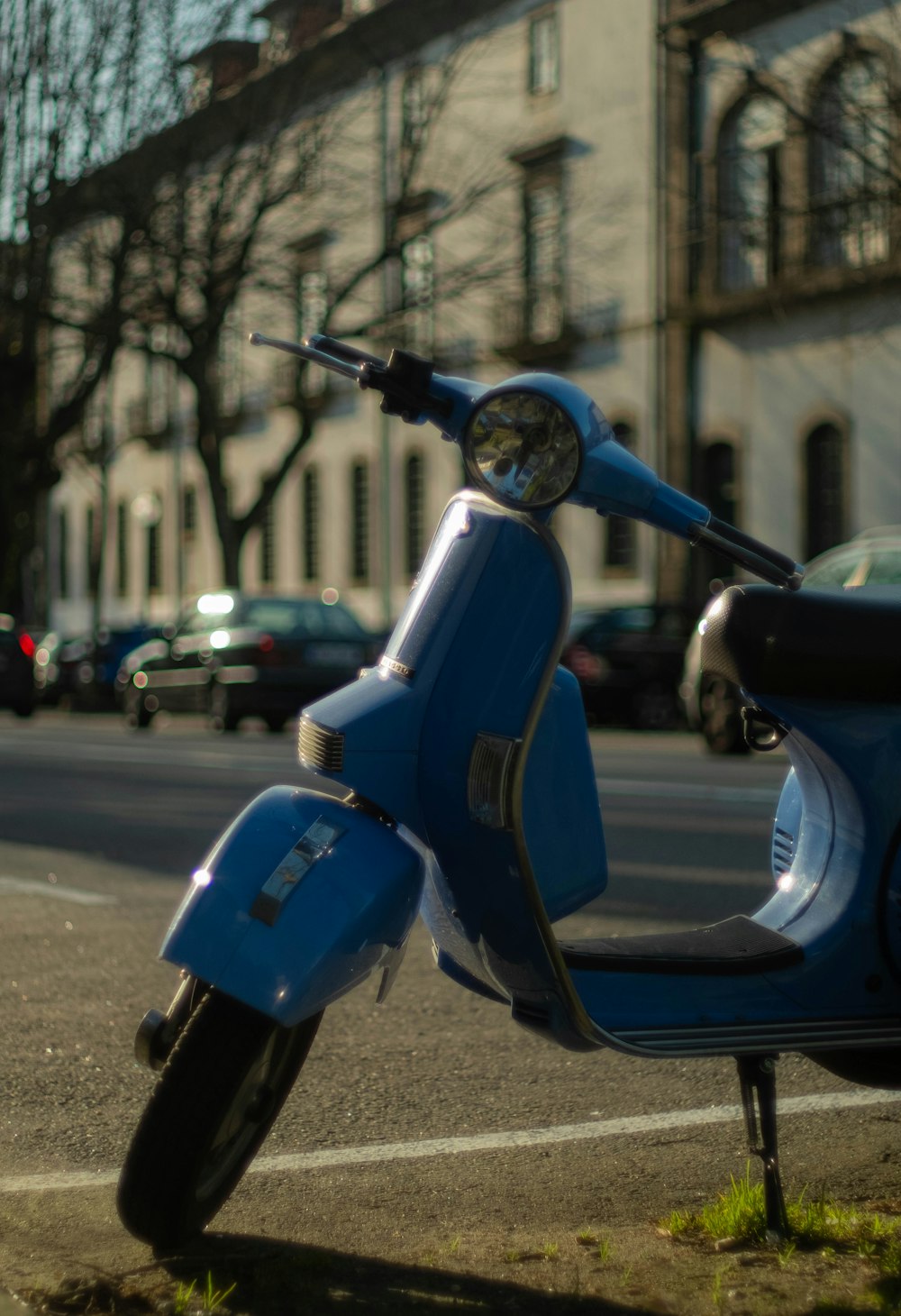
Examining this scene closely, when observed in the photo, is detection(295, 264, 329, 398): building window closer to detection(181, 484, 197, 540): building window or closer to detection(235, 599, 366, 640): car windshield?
detection(235, 599, 366, 640): car windshield

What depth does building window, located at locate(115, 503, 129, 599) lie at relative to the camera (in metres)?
49.6

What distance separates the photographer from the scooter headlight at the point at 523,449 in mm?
3125

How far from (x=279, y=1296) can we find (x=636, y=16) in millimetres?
30600

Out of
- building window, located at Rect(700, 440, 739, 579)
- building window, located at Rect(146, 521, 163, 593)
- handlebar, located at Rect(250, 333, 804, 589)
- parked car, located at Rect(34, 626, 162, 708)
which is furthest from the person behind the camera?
Answer: building window, located at Rect(146, 521, 163, 593)

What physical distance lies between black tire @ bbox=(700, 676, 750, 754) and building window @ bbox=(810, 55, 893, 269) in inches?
233

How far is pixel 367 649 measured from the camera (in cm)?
2119

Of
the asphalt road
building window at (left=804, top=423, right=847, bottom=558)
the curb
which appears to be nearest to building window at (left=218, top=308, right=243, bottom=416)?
building window at (left=804, top=423, right=847, bottom=558)

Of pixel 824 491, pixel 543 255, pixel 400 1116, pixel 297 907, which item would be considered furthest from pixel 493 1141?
pixel 543 255

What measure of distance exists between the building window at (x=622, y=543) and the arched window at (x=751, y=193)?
2958 millimetres

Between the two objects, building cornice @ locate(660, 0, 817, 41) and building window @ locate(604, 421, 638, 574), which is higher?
building cornice @ locate(660, 0, 817, 41)

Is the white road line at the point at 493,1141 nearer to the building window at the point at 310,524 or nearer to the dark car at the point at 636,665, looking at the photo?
the dark car at the point at 636,665

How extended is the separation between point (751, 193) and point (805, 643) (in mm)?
25518

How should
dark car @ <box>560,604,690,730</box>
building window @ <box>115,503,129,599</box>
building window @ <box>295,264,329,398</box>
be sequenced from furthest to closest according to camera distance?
building window @ <box>115,503,129,599</box>
building window @ <box>295,264,329,398</box>
dark car @ <box>560,604,690,730</box>

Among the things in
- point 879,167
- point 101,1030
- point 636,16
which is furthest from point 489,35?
point 101,1030
